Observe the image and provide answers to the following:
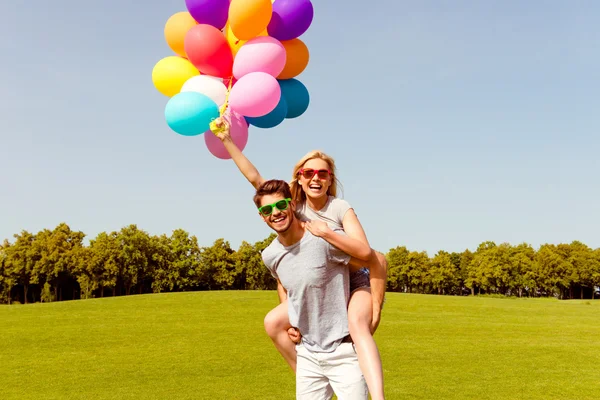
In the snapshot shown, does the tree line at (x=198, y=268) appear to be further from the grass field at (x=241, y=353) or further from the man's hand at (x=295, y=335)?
the man's hand at (x=295, y=335)

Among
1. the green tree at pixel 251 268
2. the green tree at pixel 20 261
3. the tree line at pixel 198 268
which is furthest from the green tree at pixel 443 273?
the green tree at pixel 20 261

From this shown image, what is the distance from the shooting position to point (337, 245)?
332 centimetres

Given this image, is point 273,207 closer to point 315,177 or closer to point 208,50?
point 315,177

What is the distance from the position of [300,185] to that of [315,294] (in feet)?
2.86

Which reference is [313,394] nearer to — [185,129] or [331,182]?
[331,182]

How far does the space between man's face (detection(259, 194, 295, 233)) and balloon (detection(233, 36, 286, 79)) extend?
5.21 ft

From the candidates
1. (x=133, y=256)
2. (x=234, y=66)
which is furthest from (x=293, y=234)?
(x=133, y=256)

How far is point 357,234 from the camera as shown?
11.6 feet

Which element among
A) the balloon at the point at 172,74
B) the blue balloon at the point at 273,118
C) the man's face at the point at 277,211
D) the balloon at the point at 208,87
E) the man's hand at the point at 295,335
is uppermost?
the balloon at the point at 172,74

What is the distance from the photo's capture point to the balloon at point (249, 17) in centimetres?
455

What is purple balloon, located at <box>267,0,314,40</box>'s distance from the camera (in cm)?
484

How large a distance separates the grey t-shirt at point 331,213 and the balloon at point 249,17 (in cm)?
187

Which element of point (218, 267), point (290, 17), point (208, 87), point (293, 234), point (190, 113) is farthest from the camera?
point (218, 267)

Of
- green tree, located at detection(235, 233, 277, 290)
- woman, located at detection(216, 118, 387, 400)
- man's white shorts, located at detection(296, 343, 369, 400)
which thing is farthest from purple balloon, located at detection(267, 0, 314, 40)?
green tree, located at detection(235, 233, 277, 290)
